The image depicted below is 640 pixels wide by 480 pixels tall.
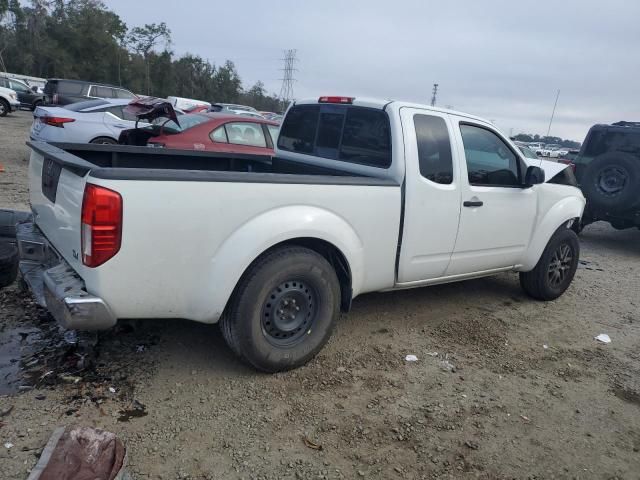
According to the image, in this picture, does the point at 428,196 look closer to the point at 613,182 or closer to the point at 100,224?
the point at 100,224

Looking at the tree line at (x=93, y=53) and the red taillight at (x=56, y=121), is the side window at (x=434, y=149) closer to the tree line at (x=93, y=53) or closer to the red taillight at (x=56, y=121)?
the red taillight at (x=56, y=121)

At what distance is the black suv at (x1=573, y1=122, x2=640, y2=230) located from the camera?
319 inches

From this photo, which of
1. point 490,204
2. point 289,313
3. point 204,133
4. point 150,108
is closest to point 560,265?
point 490,204

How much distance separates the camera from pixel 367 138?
424 cm

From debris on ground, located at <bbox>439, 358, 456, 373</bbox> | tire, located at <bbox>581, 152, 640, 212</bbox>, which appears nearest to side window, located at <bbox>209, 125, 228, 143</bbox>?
debris on ground, located at <bbox>439, 358, 456, 373</bbox>

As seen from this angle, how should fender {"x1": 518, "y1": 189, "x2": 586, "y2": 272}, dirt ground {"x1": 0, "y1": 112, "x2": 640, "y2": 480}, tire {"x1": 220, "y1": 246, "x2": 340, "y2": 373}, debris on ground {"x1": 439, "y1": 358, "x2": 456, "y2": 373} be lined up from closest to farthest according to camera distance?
dirt ground {"x1": 0, "y1": 112, "x2": 640, "y2": 480}
tire {"x1": 220, "y1": 246, "x2": 340, "y2": 373}
debris on ground {"x1": 439, "y1": 358, "x2": 456, "y2": 373}
fender {"x1": 518, "y1": 189, "x2": 586, "y2": 272}

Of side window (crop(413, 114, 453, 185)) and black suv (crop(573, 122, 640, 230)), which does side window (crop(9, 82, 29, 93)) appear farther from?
side window (crop(413, 114, 453, 185))

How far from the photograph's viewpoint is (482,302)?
18.0 ft

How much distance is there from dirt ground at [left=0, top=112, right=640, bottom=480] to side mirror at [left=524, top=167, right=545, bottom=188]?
1.38 m

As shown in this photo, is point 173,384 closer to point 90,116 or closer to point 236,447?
point 236,447

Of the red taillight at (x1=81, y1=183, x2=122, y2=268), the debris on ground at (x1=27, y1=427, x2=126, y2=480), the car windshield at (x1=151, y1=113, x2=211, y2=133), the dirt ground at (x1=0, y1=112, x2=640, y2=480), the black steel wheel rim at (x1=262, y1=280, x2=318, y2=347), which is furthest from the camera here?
the car windshield at (x1=151, y1=113, x2=211, y2=133)

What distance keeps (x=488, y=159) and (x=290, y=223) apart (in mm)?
2297

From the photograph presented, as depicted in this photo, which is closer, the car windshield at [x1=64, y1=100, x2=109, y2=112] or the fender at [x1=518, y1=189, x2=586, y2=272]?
the fender at [x1=518, y1=189, x2=586, y2=272]

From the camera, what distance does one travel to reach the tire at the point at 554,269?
5.41 meters
